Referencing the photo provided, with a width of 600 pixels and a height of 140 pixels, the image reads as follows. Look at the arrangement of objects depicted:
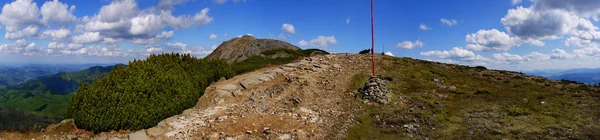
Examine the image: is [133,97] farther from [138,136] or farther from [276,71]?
[276,71]

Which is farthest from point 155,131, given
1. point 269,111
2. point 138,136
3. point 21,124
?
point 21,124

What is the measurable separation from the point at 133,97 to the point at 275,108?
834 cm

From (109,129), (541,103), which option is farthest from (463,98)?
(109,129)

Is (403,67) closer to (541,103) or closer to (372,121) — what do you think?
(541,103)

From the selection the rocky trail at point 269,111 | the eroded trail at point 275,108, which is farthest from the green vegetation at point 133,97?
the eroded trail at point 275,108

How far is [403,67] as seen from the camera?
111ft

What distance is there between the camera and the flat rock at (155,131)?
17.4m

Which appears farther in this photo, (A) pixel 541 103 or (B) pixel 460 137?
(A) pixel 541 103

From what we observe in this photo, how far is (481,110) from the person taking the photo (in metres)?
21.8

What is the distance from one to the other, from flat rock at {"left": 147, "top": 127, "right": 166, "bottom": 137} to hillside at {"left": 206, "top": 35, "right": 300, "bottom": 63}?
160 ft

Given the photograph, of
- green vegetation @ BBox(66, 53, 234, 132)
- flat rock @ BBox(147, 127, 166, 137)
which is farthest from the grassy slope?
green vegetation @ BBox(66, 53, 234, 132)

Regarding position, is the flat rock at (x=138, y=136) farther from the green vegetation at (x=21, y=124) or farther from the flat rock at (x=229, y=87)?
the flat rock at (x=229, y=87)

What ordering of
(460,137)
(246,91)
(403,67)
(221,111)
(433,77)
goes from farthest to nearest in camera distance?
(403,67), (433,77), (246,91), (221,111), (460,137)

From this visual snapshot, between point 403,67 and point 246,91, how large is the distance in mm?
16793
